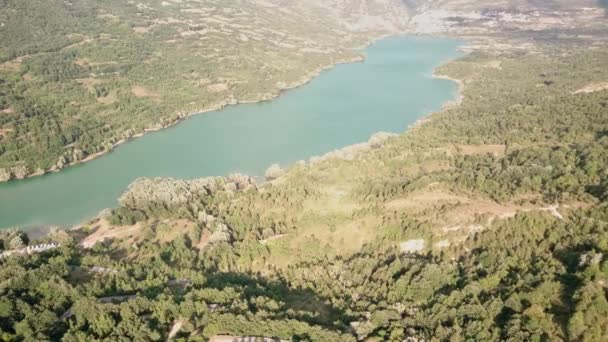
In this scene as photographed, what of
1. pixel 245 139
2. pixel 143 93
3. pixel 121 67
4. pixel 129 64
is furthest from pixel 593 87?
pixel 121 67

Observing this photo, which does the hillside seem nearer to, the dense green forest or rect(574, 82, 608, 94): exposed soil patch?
the dense green forest

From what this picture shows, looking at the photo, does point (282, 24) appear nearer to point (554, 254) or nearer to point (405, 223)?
point (405, 223)

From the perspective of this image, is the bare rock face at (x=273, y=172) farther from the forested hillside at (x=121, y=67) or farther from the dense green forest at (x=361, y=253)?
the forested hillside at (x=121, y=67)

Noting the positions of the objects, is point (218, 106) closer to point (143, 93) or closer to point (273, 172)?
point (143, 93)

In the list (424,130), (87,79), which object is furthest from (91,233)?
(87,79)

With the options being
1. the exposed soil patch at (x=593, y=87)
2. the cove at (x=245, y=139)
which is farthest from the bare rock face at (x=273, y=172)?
the exposed soil patch at (x=593, y=87)

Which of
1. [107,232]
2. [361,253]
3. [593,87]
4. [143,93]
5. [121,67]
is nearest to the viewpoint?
[361,253]

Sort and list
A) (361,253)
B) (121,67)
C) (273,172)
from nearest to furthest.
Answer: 1. (361,253)
2. (273,172)
3. (121,67)
